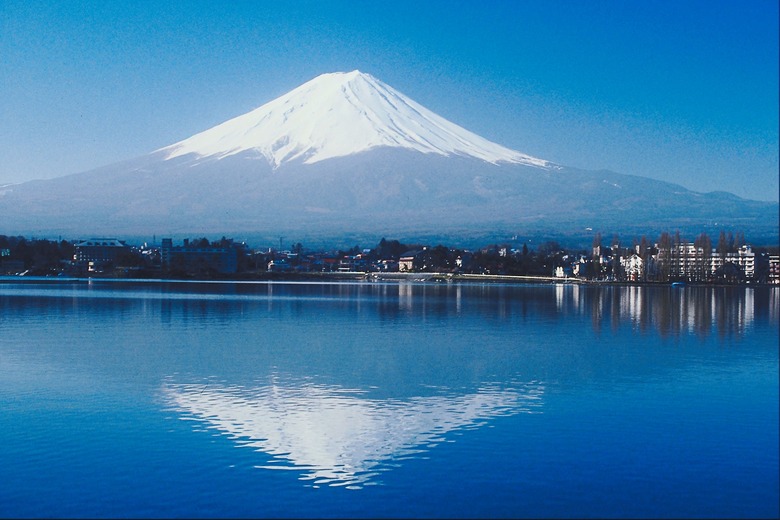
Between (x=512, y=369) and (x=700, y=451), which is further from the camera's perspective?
(x=512, y=369)

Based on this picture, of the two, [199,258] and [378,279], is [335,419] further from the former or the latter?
[199,258]

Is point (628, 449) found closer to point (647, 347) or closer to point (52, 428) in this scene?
point (52, 428)

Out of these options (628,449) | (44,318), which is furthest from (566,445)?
(44,318)

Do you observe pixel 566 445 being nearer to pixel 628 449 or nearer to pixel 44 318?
pixel 628 449

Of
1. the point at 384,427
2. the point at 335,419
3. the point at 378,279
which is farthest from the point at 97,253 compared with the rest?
the point at 384,427

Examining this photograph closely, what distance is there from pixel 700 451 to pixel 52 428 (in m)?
4.35

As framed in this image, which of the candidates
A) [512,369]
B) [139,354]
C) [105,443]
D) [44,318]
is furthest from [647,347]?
[44,318]

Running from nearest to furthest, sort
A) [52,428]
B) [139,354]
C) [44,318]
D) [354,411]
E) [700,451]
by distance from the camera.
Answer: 1. [700,451]
2. [52,428]
3. [354,411]
4. [139,354]
5. [44,318]

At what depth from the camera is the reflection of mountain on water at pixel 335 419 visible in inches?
209

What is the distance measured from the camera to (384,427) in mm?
6188

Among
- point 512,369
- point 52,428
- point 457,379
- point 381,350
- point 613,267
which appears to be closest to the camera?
point 52,428

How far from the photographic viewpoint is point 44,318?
15781 mm

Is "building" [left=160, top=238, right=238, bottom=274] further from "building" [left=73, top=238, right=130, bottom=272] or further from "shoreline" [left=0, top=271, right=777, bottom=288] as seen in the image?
"building" [left=73, top=238, right=130, bottom=272]

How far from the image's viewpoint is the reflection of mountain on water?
5.31m
